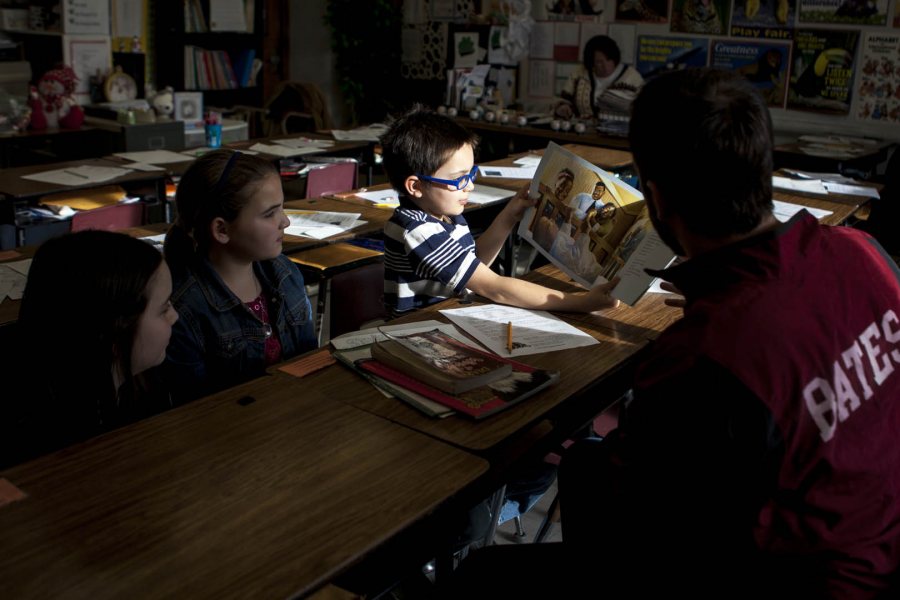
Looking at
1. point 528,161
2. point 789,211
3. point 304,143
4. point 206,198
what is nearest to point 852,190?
point 789,211

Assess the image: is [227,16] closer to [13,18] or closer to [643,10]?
[13,18]

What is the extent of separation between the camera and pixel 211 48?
6973 millimetres

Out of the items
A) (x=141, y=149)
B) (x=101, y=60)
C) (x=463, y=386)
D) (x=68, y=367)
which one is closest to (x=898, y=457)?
(x=463, y=386)

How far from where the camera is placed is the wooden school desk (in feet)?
3.78

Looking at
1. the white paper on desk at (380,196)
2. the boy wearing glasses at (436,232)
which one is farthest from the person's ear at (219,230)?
the white paper on desk at (380,196)

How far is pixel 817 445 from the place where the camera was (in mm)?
1087

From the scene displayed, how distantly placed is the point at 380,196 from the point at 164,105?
2582 millimetres

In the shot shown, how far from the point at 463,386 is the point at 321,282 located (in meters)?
1.53

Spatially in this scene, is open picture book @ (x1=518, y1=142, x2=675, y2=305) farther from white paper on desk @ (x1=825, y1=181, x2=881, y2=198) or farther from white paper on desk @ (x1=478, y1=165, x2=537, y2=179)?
white paper on desk @ (x1=825, y1=181, x2=881, y2=198)

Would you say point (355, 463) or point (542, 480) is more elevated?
point (355, 463)

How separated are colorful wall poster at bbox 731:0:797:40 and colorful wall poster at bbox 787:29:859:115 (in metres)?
0.11

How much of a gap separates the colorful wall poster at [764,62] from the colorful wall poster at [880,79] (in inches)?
19.5

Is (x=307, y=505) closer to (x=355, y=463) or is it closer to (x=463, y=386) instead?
(x=355, y=463)

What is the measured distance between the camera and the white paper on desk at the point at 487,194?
3.76 meters
